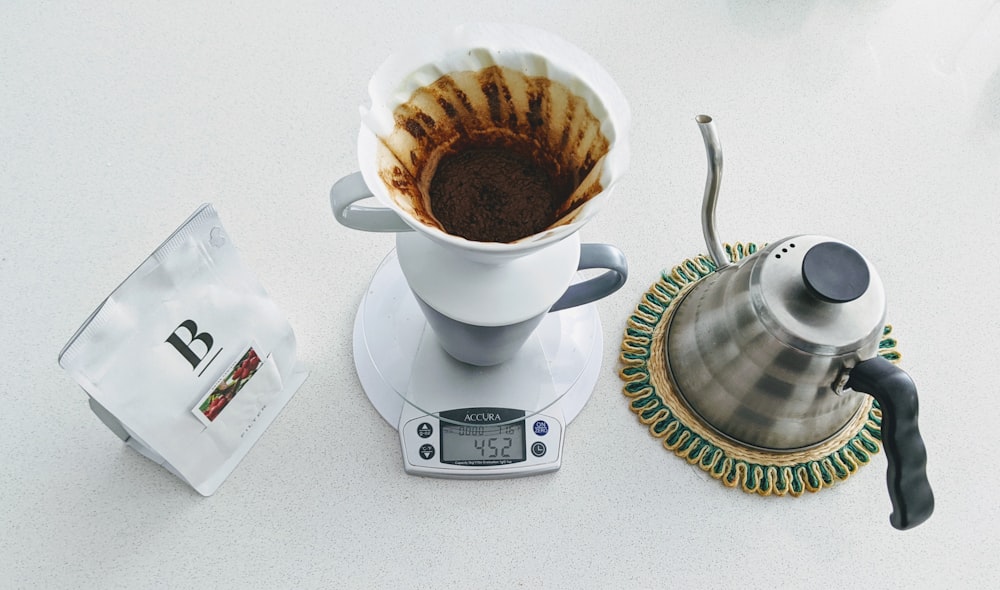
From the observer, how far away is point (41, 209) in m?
0.90

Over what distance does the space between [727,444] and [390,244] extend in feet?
1.41

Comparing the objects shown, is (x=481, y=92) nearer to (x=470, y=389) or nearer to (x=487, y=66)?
(x=487, y=66)

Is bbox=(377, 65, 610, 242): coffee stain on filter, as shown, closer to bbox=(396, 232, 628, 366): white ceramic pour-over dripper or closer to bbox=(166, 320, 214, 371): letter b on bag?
bbox=(396, 232, 628, 366): white ceramic pour-over dripper

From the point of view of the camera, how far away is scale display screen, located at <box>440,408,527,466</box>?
0.80m

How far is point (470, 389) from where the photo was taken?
82 centimetres

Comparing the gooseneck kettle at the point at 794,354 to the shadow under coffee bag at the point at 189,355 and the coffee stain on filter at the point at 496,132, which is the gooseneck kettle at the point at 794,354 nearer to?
the coffee stain on filter at the point at 496,132

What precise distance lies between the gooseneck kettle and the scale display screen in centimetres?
18

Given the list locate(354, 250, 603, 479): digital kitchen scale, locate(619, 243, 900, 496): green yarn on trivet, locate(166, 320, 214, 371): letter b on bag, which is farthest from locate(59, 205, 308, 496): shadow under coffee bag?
locate(619, 243, 900, 496): green yarn on trivet

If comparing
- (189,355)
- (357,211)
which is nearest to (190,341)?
(189,355)

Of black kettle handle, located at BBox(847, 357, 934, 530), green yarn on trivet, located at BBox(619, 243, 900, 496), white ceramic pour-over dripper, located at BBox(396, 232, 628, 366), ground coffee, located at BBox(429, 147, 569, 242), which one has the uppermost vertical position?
ground coffee, located at BBox(429, 147, 569, 242)

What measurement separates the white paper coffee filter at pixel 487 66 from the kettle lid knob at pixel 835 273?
0.23m

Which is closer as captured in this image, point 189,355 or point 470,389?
point 189,355

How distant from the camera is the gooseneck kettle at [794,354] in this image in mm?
641

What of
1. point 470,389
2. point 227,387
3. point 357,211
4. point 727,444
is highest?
point 357,211
